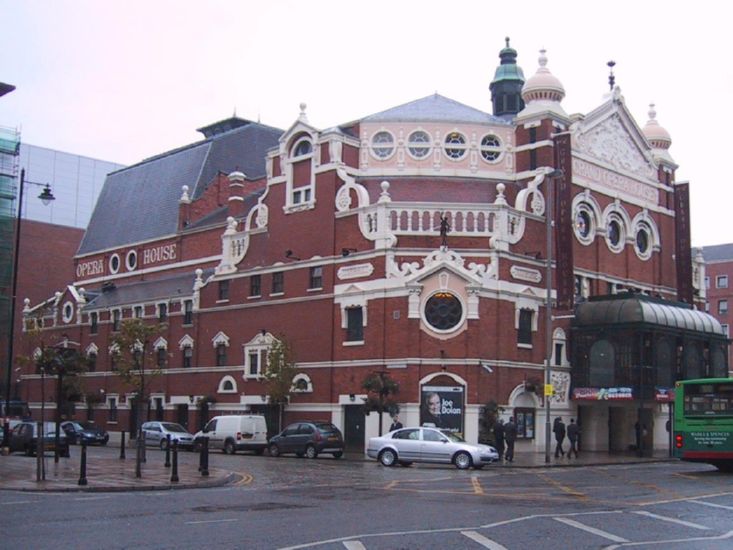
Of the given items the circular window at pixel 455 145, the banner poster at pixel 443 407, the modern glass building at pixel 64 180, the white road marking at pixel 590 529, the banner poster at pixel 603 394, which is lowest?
the white road marking at pixel 590 529

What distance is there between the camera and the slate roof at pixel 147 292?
5849 centimetres

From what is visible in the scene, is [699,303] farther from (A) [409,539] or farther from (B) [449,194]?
(A) [409,539]

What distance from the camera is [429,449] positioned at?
3288 centimetres

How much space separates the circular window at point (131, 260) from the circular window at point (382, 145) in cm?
2449

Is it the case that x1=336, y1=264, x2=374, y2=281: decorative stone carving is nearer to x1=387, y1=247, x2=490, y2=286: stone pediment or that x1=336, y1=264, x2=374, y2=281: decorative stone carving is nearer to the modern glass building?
x1=387, y1=247, x2=490, y2=286: stone pediment

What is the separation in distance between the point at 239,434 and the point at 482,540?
30.6 m

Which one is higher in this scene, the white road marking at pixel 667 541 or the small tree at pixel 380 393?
the small tree at pixel 380 393

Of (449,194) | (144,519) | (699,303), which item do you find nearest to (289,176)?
(449,194)

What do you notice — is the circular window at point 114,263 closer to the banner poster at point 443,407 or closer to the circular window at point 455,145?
the circular window at point 455,145

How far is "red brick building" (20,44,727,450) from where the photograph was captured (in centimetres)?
4419

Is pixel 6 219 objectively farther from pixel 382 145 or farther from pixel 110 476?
pixel 110 476

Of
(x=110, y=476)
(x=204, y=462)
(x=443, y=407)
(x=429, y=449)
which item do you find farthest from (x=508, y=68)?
(x=110, y=476)

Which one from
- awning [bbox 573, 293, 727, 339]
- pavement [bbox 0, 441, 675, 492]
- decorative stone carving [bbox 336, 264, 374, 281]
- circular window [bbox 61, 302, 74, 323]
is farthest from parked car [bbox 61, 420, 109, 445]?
awning [bbox 573, 293, 727, 339]

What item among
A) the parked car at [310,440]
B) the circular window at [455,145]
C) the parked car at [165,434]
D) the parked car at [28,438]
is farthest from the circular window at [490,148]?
the parked car at [28,438]
